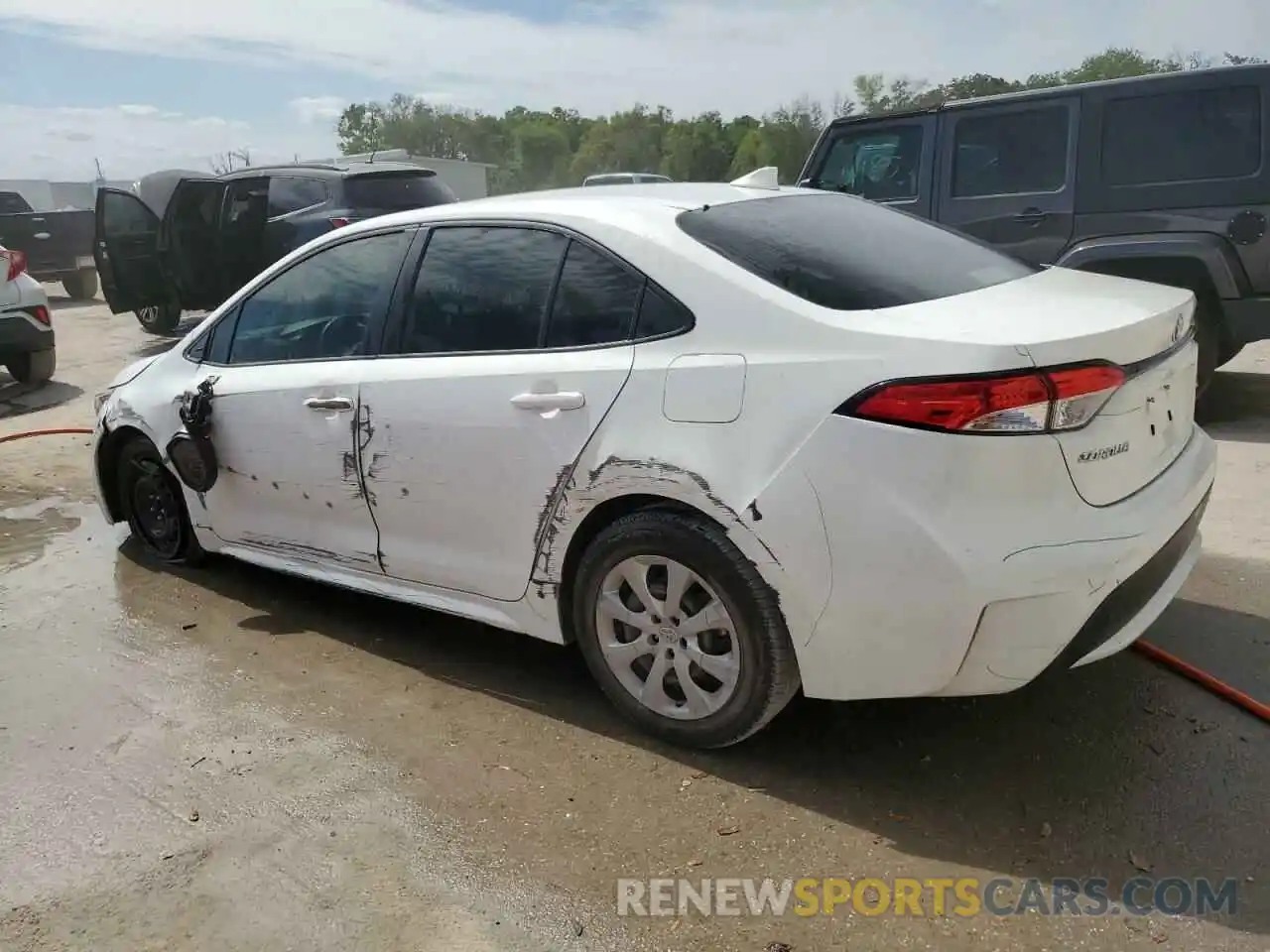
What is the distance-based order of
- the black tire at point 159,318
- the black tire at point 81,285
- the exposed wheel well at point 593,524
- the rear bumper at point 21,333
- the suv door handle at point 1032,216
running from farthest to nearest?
1. the black tire at point 81,285
2. the black tire at point 159,318
3. the rear bumper at point 21,333
4. the suv door handle at point 1032,216
5. the exposed wheel well at point 593,524

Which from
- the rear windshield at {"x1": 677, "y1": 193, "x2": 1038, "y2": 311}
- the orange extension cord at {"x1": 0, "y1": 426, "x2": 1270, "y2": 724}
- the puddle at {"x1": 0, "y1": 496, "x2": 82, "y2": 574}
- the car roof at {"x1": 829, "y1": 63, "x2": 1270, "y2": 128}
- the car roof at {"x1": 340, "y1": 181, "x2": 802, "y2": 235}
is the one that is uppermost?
the car roof at {"x1": 829, "y1": 63, "x2": 1270, "y2": 128}

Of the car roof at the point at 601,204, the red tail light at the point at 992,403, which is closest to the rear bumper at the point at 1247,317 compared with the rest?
the car roof at the point at 601,204

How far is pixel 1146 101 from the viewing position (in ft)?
20.1

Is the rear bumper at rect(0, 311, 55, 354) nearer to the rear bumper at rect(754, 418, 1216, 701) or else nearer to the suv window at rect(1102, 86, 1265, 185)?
the rear bumper at rect(754, 418, 1216, 701)

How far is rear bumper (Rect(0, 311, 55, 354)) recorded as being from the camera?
28.9 ft

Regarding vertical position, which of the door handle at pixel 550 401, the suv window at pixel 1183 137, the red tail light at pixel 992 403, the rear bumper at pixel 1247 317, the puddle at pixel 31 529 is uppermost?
the suv window at pixel 1183 137

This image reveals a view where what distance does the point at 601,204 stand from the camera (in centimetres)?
323

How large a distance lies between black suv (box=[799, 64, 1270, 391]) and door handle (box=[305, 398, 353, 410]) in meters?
4.69

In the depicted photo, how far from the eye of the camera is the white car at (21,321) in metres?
8.88

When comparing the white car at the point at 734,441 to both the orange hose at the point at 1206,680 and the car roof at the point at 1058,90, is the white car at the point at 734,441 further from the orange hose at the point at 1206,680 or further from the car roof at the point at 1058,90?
the car roof at the point at 1058,90

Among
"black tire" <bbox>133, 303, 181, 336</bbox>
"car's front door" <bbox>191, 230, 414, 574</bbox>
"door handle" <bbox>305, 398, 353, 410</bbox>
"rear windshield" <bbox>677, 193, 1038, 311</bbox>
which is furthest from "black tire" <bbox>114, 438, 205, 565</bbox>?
"black tire" <bbox>133, 303, 181, 336</bbox>

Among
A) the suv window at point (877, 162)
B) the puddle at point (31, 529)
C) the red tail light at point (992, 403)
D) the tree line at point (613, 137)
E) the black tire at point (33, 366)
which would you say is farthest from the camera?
the tree line at point (613, 137)

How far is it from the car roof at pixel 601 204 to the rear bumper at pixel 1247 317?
3614 millimetres

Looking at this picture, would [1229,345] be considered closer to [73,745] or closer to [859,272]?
[859,272]
